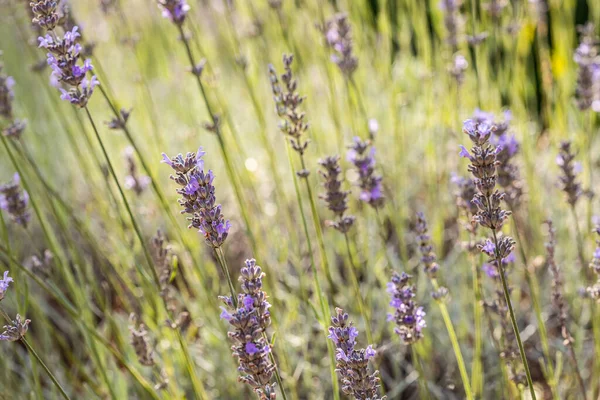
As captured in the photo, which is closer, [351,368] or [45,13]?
[351,368]

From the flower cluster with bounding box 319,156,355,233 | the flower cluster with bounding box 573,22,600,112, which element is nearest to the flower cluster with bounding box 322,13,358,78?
the flower cluster with bounding box 319,156,355,233

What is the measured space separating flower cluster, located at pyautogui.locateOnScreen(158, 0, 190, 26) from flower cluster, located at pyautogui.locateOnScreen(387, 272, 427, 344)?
88cm

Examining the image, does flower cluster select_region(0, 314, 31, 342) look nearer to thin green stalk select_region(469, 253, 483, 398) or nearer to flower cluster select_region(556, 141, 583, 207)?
thin green stalk select_region(469, 253, 483, 398)

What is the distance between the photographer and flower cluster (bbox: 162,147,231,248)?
106 cm

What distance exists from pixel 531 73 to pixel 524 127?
4.27ft

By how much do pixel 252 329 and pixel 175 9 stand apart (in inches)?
36.6

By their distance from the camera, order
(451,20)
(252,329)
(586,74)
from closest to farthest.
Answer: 1. (252,329)
2. (586,74)
3. (451,20)

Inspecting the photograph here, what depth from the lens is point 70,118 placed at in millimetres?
4664

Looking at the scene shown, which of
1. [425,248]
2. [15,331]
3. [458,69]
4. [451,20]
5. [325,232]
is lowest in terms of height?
[15,331]

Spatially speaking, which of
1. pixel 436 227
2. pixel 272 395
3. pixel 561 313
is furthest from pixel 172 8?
pixel 436 227

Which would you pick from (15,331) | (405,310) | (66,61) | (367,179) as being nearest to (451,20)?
(367,179)

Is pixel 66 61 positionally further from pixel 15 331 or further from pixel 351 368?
pixel 351 368

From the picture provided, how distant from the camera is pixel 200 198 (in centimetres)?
107

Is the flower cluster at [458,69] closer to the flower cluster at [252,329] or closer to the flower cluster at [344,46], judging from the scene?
the flower cluster at [344,46]
